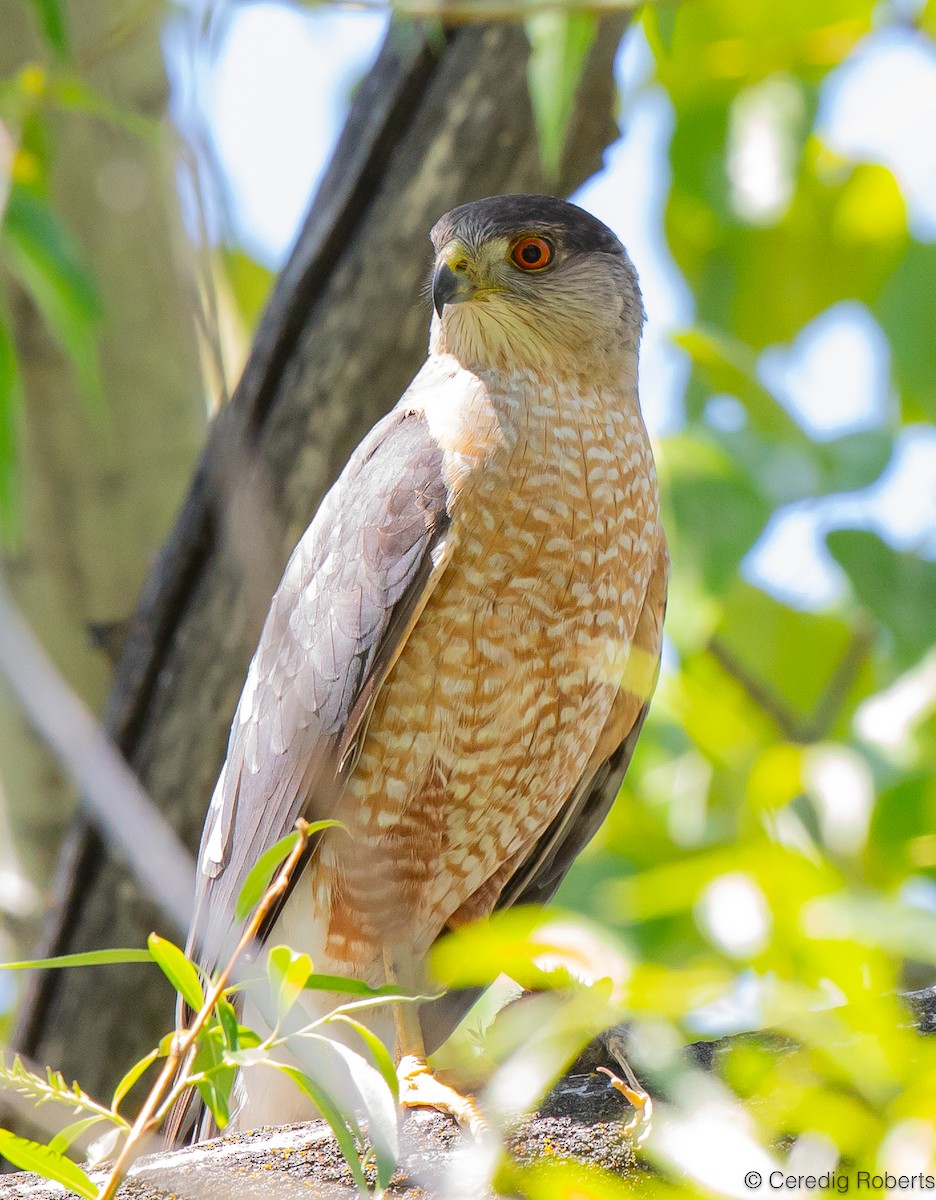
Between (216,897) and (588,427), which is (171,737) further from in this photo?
(588,427)

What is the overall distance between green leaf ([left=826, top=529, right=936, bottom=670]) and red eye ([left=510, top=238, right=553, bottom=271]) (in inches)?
43.6

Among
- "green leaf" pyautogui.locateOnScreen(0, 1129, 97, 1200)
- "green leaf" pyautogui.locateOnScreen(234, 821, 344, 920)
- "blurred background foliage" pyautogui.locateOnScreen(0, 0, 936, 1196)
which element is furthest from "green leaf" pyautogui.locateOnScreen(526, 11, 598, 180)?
"green leaf" pyautogui.locateOnScreen(0, 1129, 97, 1200)

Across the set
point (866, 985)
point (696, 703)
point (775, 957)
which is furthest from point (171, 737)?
point (866, 985)

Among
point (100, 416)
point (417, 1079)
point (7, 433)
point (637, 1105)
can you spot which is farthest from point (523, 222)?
point (637, 1105)

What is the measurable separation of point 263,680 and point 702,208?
7.06 ft

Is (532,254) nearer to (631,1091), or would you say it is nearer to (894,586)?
(894,586)

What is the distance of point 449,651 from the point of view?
3064 millimetres

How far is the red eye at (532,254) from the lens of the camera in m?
3.72

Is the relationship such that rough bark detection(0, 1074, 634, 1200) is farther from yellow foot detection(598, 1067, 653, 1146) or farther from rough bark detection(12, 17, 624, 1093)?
rough bark detection(12, 17, 624, 1093)

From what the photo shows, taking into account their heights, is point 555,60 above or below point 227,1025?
above

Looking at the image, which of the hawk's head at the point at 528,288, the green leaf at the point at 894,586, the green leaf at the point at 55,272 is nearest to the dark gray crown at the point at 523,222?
the hawk's head at the point at 528,288

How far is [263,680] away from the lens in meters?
3.35

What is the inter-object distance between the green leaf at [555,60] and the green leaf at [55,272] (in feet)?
3.93

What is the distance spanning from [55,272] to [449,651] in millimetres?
1396
